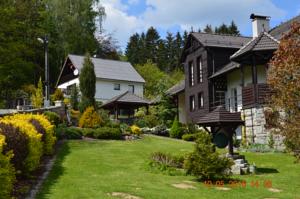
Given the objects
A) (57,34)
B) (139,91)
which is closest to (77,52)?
(57,34)

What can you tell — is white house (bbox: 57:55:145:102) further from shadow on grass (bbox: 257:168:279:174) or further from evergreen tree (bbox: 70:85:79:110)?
shadow on grass (bbox: 257:168:279:174)

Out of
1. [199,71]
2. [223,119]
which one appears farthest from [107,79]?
[223,119]

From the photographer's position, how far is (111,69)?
5038 cm

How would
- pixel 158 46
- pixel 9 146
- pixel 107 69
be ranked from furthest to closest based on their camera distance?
pixel 158 46, pixel 107 69, pixel 9 146

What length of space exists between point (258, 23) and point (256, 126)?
849 centimetres

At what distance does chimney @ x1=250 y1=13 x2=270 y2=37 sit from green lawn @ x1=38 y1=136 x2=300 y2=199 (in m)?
11.7

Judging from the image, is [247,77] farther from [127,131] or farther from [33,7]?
[33,7]

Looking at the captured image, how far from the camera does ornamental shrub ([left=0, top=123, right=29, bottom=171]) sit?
10289 mm

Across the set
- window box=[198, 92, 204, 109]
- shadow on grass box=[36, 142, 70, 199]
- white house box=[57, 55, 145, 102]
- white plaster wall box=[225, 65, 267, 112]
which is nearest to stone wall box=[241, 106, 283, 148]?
white plaster wall box=[225, 65, 267, 112]

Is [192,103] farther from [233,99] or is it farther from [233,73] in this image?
[233,73]

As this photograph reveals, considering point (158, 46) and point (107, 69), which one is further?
point (158, 46)

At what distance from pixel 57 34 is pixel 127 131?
3062 cm

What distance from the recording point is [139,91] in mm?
50906

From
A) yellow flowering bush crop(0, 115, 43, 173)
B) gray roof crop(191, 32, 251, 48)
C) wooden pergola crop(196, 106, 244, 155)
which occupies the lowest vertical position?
yellow flowering bush crop(0, 115, 43, 173)
